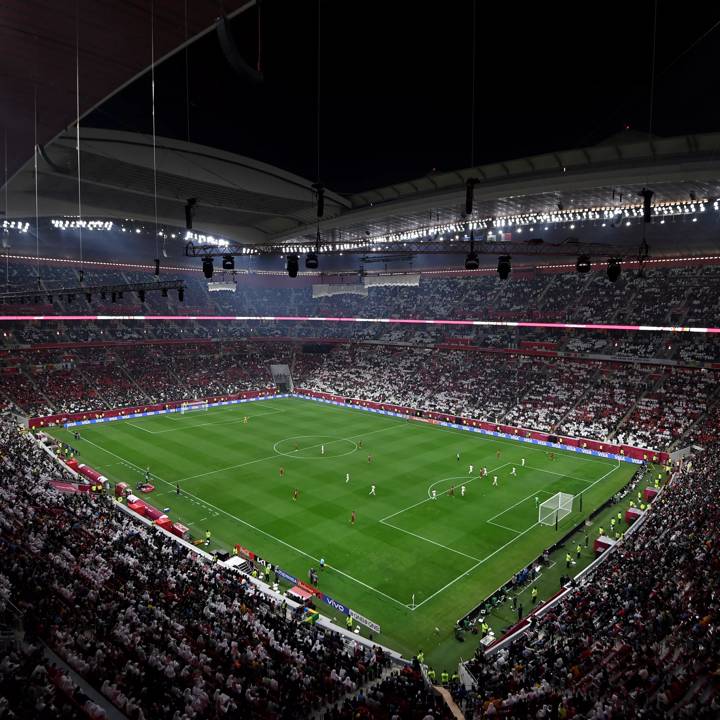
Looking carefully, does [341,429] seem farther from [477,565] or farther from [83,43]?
[83,43]

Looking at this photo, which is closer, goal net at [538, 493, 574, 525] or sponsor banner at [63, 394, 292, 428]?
goal net at [538, 493, 574, 525]

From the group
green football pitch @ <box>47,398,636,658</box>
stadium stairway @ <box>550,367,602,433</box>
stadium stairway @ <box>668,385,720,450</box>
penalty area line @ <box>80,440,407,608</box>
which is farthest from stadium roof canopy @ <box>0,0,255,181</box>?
Result: stadium stairway @ <box>550,367,602,433</box>

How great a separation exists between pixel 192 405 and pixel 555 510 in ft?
134

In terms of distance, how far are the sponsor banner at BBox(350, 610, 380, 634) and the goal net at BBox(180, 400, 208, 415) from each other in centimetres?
4036

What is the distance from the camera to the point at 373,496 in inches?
1240

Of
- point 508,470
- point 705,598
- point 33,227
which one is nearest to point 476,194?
point 508,470

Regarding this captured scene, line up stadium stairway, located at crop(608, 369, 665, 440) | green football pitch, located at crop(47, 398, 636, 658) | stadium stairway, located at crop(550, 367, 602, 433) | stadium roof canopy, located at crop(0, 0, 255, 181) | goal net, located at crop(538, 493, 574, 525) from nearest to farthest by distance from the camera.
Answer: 1. stadium roof canopy, located at crop(0, 0, 255, 181)
2. green football pitch, located at crop(47, 398, 636, 658)
3. goal net, located at crop(538, 493, 574, 525)
4. stadium stairway, located at crop(608, 369, 665, 440)
5. stadium stairway, located at crop(550, 367, 602, 433)

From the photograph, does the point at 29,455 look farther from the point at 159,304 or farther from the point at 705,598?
the point at 159,304

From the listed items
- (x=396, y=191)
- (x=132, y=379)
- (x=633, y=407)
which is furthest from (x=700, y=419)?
(x=132, y=379)

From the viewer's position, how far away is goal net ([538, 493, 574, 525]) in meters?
28.0

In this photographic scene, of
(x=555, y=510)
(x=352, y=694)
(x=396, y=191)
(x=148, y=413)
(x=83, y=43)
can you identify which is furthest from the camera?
(x=148, y=413)

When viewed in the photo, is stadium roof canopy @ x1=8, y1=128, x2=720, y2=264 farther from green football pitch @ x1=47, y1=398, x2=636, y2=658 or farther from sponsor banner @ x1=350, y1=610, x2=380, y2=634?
sponsor banner @ x1=350, y1=610, x2=380, y2=634

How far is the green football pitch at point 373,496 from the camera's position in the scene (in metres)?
22.0

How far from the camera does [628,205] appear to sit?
119ft
